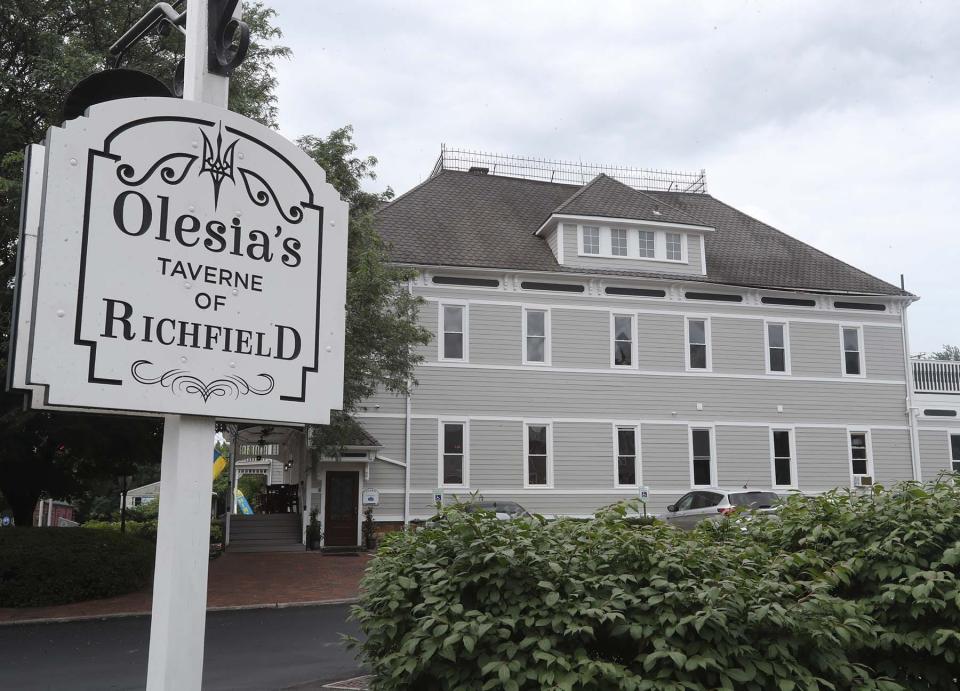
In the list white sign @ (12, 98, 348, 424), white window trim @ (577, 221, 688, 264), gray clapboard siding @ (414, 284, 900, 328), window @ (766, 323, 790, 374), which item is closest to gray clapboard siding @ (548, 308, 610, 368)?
gray clapboard siding @ (414, 284, 900, 328)

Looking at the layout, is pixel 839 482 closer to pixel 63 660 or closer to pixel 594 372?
pixel 594 372

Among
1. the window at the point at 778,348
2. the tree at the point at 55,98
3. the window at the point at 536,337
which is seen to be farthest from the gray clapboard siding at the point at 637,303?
the tree at the point at 55,98

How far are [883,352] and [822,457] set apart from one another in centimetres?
421

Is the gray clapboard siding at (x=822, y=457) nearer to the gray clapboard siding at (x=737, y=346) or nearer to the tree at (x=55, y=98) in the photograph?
the gray clapboard siding at (x=737, y=346)

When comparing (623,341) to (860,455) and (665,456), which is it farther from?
(860,455)

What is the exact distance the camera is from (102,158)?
3059 millimetres

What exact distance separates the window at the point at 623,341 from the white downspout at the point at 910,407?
31.5 ft

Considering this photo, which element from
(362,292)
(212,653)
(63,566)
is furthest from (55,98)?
(212,653)

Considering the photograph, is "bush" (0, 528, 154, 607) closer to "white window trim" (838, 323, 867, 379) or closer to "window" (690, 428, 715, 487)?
"window" (690, 428, 715, 487)

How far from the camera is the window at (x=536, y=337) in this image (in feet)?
84.1

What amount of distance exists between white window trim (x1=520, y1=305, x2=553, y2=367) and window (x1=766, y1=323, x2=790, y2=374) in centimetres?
730

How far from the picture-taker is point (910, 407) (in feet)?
92.6

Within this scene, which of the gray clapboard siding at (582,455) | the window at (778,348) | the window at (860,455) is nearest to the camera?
the gray clapboard siding at (582,455)

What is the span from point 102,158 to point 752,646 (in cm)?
341
